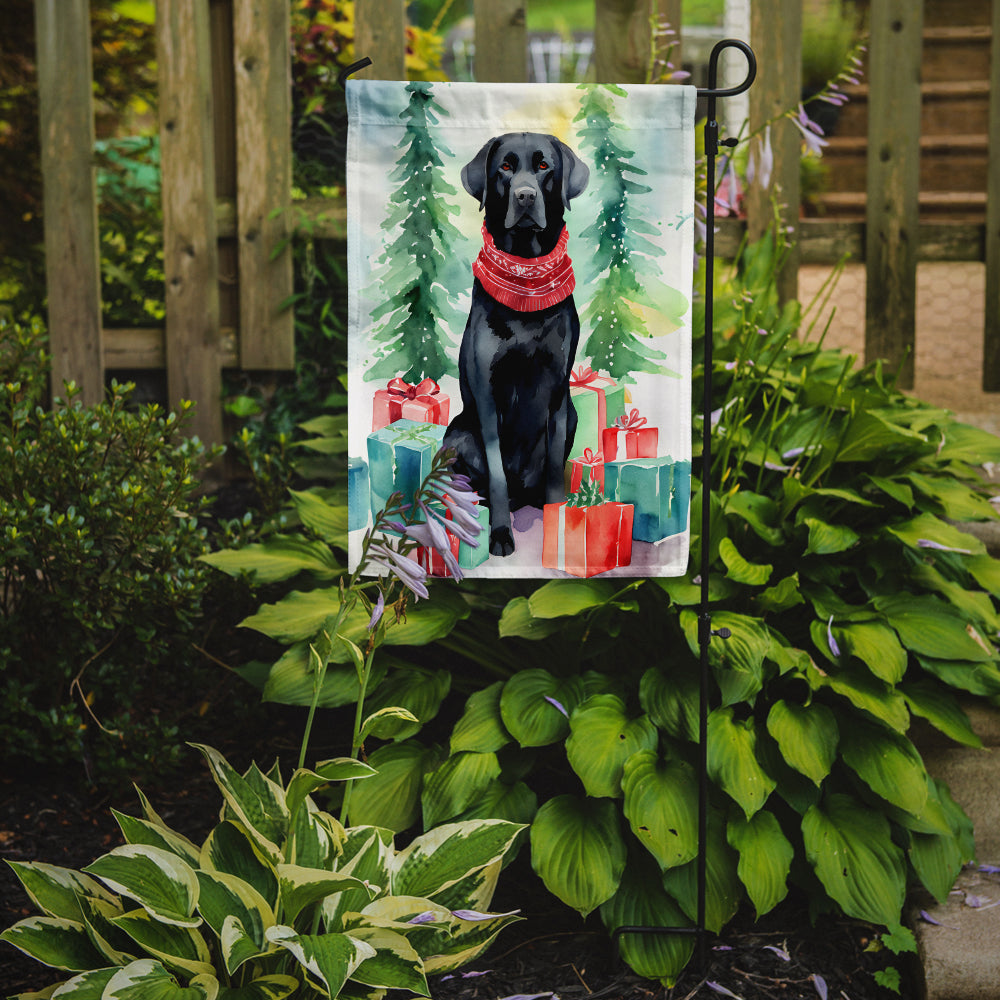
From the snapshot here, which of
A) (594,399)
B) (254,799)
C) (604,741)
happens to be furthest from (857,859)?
(254,799)

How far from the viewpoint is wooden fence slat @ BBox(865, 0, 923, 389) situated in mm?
3412

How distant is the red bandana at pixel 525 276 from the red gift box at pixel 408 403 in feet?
0.70

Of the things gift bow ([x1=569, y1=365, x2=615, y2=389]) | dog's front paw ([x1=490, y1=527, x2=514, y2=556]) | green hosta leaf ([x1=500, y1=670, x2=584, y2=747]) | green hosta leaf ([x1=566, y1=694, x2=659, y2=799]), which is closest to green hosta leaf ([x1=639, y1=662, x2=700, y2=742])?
green hosta leaf ([x1=566, y1=694, x2=659, y2=799])

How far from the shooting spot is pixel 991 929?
80.1 inches

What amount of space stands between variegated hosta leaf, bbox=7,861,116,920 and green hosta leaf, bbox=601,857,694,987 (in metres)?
0.93

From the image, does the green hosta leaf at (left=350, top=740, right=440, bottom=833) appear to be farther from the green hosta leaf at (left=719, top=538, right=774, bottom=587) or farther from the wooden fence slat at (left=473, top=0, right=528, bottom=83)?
the wooden fence slat at (left=473, top=0, right=528, bottom=83)

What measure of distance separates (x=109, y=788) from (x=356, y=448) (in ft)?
3.78

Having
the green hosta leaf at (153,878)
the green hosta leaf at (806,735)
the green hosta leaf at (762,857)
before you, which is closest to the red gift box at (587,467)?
the green hosta leaf at (806,735)

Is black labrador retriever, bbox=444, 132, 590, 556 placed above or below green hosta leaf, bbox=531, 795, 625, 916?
above

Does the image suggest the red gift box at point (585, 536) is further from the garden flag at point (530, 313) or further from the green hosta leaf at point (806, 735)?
the green hosta leaf at point (806, 735)

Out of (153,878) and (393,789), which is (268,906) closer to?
(153,878)

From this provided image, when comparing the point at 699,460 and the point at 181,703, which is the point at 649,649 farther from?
the point at 181,703

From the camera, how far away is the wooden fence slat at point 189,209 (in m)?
3.31

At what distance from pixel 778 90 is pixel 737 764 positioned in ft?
7.61
